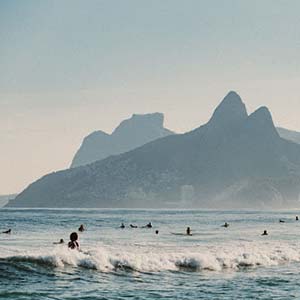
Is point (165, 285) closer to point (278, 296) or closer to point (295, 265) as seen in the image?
point (278, 296)

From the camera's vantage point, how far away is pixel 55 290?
25.8 m

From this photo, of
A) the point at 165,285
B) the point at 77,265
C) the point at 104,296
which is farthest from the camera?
the point at 77,265

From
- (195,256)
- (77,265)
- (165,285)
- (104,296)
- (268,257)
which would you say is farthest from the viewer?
(268,257)

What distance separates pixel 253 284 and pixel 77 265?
9041 mm

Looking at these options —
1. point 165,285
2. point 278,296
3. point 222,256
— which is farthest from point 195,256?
point 278,296

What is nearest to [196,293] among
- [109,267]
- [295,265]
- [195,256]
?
[109,267]

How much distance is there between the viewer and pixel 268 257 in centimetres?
4006

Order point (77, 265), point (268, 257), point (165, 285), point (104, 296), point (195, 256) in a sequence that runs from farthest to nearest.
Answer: point (268, 257) < point (195, 256) < point (77, 265) < point (165, 285) < point (104, 296)

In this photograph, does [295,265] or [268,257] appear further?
[268,257]

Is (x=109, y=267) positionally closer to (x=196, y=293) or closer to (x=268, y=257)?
(x=196, y=293)

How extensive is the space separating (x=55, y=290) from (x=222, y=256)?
15.0 m

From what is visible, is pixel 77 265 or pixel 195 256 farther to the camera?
pixel 195 256

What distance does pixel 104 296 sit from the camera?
24938 millimetres

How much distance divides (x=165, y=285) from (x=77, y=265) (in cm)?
625
